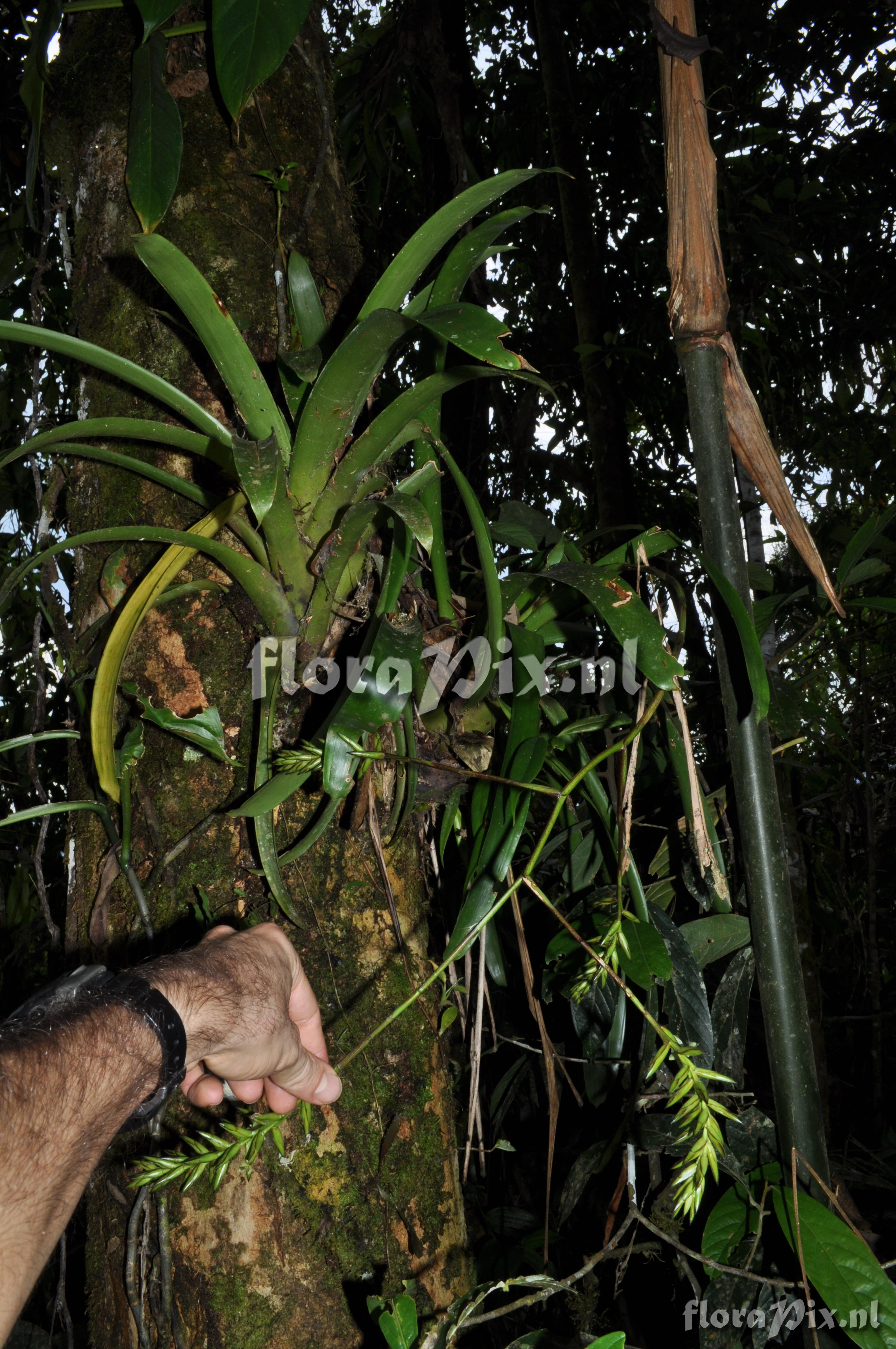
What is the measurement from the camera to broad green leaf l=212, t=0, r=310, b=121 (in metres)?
0.79

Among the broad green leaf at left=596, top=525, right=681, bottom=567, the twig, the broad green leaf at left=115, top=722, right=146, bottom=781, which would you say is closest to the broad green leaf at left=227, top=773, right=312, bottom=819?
the broad green leaf at left=115, top=722, right=146, bottom=781

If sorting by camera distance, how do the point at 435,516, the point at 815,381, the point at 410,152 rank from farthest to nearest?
1. the point at 815,381
2. the point at 410,152
3. the point at 435,516

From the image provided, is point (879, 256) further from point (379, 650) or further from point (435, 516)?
point (379, 650)

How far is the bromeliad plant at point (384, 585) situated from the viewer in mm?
668

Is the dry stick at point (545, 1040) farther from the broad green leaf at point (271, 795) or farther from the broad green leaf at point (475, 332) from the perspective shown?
the broad green leaf at point (475, 332)

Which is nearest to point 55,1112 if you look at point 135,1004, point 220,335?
point 135,1004

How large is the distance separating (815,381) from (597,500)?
116 cm

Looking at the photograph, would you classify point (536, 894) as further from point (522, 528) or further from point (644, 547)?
point (522, 528)

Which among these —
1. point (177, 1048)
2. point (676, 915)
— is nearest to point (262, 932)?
point (177, 1048)

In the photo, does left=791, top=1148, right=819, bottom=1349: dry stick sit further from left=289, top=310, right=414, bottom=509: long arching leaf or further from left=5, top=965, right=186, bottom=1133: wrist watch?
left=289, top=310, right=414, bottom=509: long arching leaf

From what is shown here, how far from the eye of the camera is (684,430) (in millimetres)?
2531

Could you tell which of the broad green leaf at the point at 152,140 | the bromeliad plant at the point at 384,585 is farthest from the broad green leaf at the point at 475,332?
the broad green leaf at the point at 152,140

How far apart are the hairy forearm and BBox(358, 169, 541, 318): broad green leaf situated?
590 millimetres

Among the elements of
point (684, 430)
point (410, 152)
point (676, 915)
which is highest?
point (410, 152)
